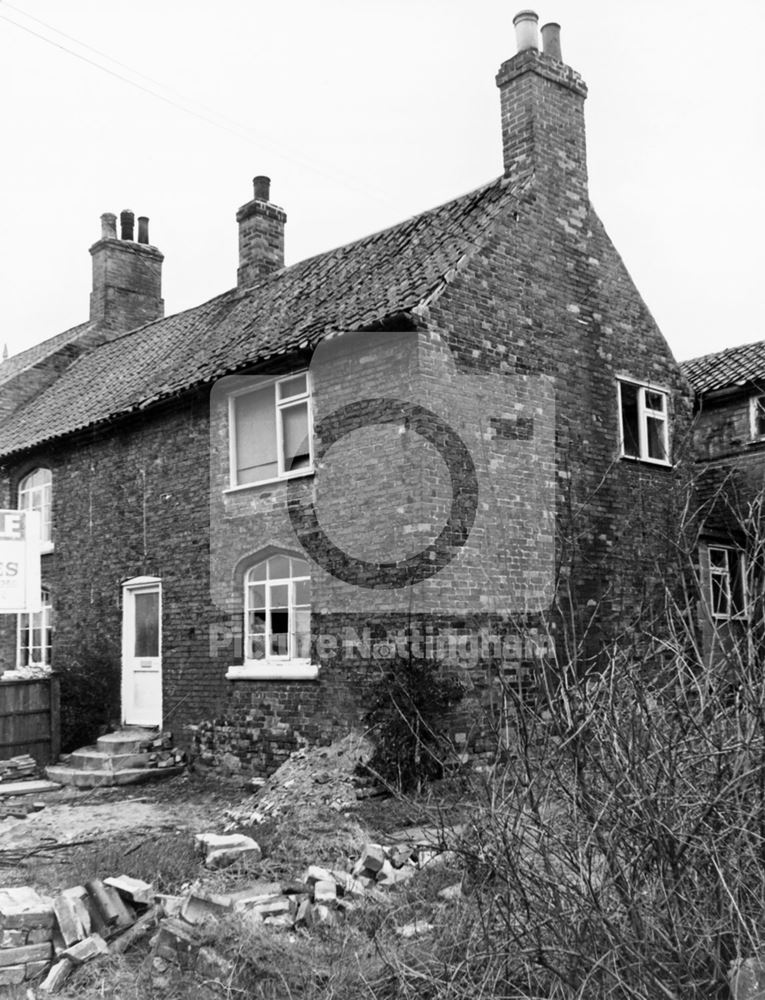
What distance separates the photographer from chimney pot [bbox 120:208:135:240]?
85.5ft

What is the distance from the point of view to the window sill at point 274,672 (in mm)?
13531

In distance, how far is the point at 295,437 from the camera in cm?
1446

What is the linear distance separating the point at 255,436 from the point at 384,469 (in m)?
2.85

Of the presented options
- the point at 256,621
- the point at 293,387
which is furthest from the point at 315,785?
the point at 293,387

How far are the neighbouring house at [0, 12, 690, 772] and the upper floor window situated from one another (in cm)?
3

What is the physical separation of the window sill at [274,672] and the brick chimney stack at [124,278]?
1340cm

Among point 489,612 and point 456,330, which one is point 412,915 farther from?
point 456,330

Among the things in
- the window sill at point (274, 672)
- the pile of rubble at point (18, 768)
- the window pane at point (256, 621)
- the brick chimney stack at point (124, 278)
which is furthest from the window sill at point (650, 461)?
the brick chimney stack at point (124, 278)

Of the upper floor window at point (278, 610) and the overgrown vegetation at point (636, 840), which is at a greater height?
the upper floor window at point (278, 610)

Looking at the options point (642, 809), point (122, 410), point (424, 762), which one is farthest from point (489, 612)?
point (642, 809)

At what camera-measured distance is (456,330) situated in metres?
13.4

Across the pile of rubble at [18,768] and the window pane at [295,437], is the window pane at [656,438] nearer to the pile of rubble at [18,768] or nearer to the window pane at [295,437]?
the window pane at [295,437]

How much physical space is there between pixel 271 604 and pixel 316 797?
11.7 ft

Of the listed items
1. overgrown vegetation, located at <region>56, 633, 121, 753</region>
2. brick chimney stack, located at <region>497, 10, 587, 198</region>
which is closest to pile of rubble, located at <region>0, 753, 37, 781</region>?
overgrown vegetation, located at <region>56, 633, 121, 753</region>
